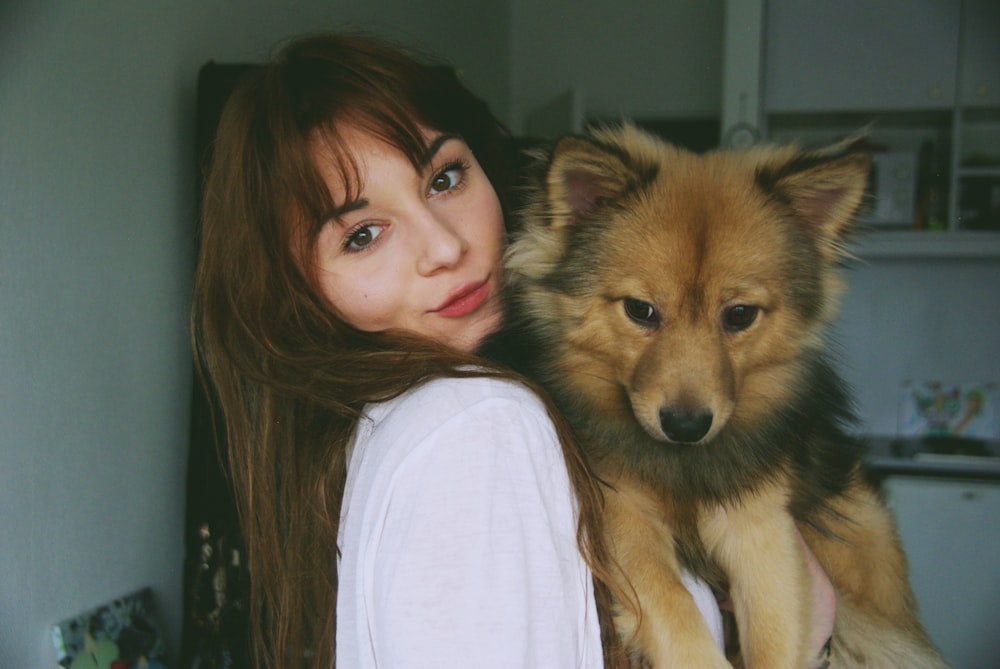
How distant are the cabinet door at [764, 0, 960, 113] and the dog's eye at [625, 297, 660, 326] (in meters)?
3.49

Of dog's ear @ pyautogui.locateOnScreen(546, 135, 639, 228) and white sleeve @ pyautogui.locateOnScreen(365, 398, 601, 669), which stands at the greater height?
dog's ear @ pyautogui.locateOnScreen(546, 135, 639, 228)

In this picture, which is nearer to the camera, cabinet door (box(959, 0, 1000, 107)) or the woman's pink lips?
the woman's pink lips

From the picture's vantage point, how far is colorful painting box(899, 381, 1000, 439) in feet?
14.6

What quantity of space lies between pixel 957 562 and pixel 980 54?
267 cm

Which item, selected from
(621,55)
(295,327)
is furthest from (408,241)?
(621,55)

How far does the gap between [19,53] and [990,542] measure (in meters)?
4.17

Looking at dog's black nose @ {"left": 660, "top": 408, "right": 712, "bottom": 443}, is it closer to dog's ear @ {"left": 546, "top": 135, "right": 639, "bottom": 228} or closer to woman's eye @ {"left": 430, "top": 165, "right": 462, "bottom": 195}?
dog's ear @ {"left": 546, "top": 135, "right": 639, "bottom": 228}

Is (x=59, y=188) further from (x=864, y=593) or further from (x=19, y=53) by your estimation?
(x=864, y=593)

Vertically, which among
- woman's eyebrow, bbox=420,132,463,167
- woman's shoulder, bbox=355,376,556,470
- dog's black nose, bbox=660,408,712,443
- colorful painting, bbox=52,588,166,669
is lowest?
colorful painting, bbox=52,588,166,669

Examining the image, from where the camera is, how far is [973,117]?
175 inches

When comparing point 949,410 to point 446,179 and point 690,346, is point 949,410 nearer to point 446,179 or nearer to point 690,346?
point 690,346

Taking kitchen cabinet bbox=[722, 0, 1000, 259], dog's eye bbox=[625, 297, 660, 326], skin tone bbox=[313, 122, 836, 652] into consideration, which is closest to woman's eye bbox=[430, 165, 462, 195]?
skin tone bbox=[313, 122, 836, 652]

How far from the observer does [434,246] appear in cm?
124

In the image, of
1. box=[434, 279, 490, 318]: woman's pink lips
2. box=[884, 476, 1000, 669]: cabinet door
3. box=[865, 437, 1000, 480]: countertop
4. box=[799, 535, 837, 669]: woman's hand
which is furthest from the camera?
box=[865, 437, 1000, 480]: countertop
